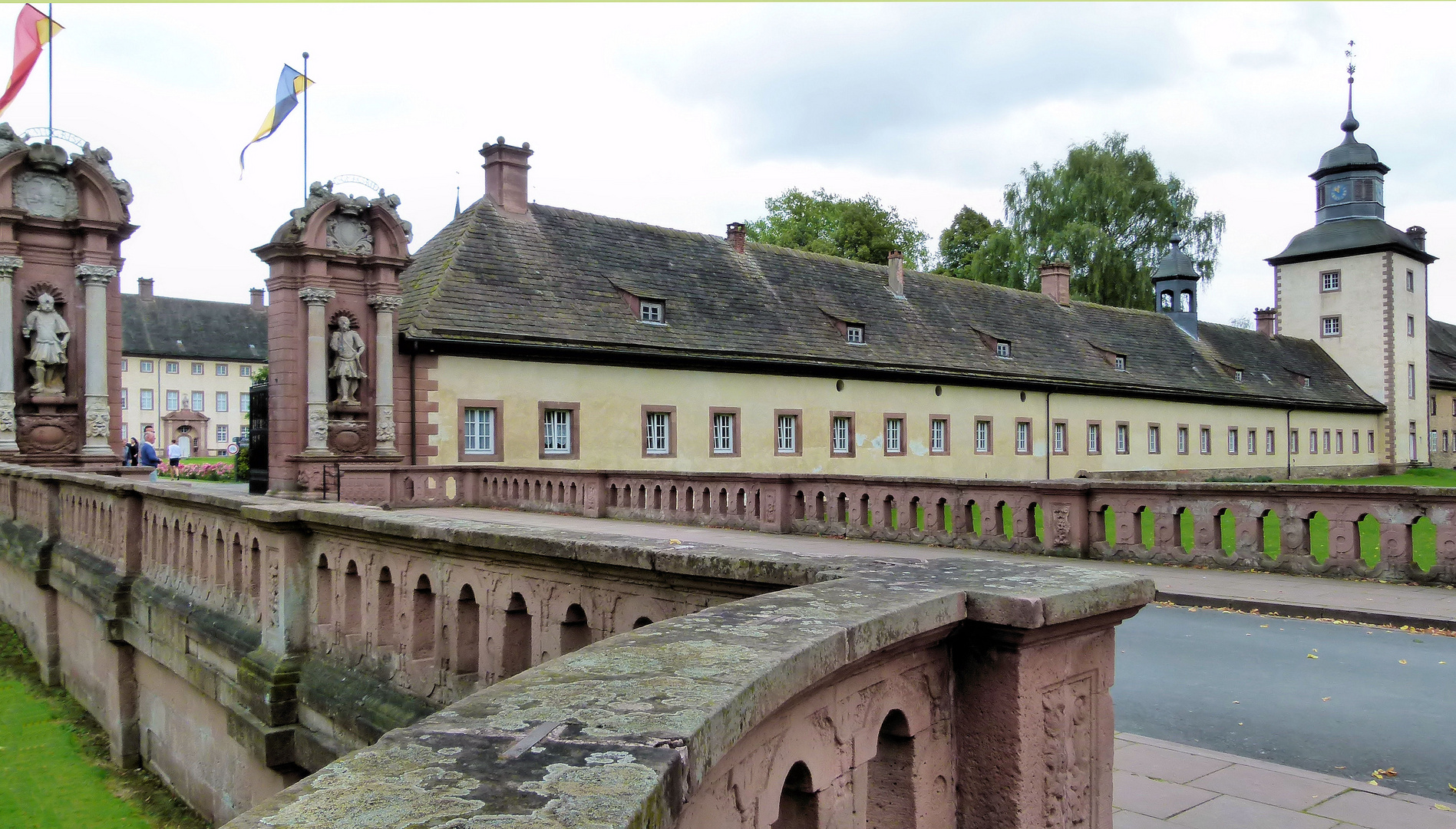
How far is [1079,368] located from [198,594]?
35.6m

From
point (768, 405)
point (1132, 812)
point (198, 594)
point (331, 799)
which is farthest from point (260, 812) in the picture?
point (768, 405)

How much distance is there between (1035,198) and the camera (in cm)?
5372

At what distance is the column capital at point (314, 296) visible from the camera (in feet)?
62.0

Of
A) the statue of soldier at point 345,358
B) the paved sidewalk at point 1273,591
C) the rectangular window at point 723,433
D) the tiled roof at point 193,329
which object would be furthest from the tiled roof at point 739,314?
the tiled roof at point 193,329

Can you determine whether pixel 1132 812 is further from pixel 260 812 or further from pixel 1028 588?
pixel 260 812

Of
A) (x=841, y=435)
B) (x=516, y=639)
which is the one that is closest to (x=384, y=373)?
(x=841, y=435)

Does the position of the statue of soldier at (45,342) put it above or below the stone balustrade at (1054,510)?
above

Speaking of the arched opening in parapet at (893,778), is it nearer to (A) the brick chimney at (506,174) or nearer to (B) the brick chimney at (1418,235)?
(A) the brick chimney at (506,174)

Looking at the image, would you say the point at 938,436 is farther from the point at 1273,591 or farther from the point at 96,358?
the point at 96,358

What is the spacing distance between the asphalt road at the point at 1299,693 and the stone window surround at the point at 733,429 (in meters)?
17.7

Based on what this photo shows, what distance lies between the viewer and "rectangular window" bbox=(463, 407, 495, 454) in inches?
878

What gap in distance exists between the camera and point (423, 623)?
4.39m

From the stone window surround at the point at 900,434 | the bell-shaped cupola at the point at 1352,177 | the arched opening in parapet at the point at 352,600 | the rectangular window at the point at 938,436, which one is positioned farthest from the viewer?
the bell-shaped cupola at the point at 1352,177

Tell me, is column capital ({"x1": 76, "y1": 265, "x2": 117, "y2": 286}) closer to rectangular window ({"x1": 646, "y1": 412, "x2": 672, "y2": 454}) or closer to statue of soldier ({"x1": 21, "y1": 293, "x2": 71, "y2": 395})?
statue of soldier ({"x1": 21, "y1": 293, "x2": 71, "y2": 395})
